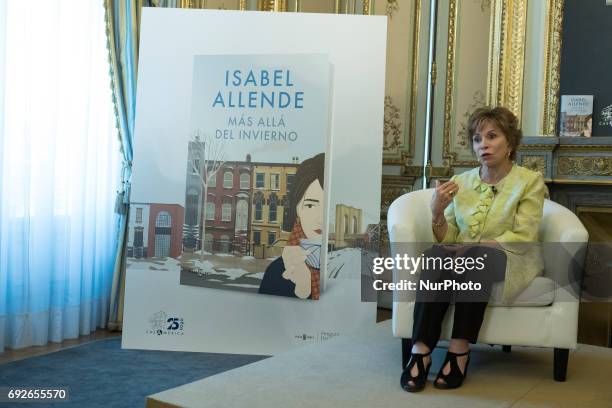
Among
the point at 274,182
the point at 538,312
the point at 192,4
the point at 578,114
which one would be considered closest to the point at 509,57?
the point at 578,114

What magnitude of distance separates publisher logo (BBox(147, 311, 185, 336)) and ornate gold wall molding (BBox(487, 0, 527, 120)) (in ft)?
6.87

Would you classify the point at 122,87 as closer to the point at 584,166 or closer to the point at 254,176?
the point at 254,176

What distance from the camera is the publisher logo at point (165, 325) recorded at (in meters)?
3.45

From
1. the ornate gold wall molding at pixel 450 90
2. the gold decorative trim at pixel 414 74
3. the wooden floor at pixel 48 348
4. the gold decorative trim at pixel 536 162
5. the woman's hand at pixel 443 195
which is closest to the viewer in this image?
the woman's hand at pixel 443 195

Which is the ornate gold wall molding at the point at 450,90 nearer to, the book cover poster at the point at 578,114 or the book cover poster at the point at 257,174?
the book cover poster at the point at 578,114

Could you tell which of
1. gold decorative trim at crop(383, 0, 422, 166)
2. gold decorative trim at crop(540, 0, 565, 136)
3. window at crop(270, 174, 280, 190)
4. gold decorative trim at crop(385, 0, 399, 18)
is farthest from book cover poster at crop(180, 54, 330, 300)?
gold decorative trim at crop(385, 0, 399, 18)

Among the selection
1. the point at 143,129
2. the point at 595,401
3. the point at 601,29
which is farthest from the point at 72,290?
the point at 601,29

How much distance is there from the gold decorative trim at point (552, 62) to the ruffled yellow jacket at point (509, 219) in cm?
125

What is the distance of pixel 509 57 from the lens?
12.7 feet

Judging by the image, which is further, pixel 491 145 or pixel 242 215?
pixel 242 215

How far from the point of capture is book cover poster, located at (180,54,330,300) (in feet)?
11.2

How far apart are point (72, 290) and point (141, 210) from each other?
2.41 feet

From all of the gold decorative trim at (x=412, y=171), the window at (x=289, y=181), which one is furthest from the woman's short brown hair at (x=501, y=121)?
the gold decorative trim at (x=412, y=171)

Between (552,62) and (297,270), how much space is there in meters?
1.80
